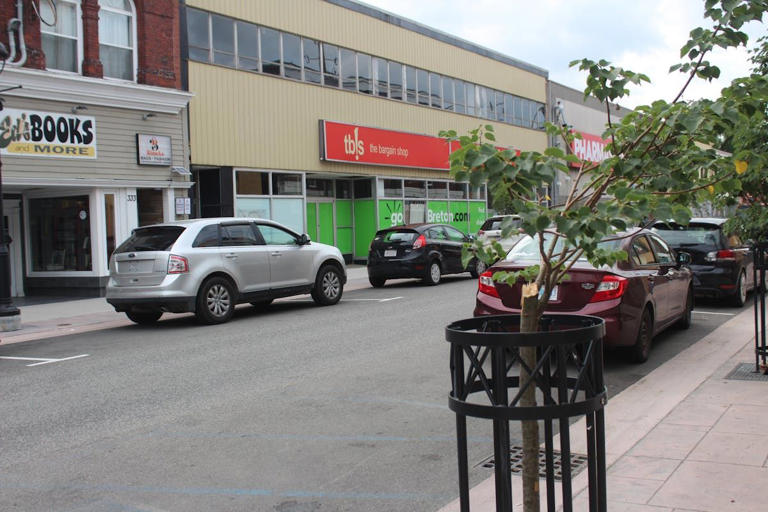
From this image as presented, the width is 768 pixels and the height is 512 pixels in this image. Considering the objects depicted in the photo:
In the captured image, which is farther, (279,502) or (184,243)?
(184,243)

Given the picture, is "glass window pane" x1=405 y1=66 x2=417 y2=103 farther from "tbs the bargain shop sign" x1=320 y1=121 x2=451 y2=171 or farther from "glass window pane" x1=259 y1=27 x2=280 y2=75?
"glass window pane" x1=259 y1=27 x2=280 y2=75

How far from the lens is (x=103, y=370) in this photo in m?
8.50

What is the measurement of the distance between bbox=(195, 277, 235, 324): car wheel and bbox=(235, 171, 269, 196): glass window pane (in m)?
9.82

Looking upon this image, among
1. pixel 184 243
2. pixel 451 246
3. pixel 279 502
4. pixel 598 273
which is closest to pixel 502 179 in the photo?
pixel 279 502

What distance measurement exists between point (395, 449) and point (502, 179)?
315 cm

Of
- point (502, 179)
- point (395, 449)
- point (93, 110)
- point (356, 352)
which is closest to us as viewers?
point (502, 179)

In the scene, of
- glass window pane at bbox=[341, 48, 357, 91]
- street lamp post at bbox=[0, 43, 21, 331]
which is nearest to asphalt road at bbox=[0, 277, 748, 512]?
street lamp post at bbox=[0, 43, 21, 331]

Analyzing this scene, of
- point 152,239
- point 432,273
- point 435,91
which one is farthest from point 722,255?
point 435,91

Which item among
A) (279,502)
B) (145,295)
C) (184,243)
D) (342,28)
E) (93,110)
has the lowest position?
(279,502)

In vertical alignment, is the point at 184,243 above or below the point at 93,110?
below

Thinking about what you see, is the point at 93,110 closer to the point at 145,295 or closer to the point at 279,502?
the point at 145,295

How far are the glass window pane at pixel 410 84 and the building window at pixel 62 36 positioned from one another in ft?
46.2

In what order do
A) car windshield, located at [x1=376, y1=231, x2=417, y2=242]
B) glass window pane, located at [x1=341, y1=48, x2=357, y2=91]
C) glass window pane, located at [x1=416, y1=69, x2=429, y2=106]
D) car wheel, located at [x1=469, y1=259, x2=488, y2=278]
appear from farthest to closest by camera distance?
glass window pane, located at [x1=416, y1=69, x2=429, y2=106] → glass window pane, located at [x1=341, y1=48, x2=357, y2=91] → car wheel, located at [x1=469, y1=259, x2=488, y2=278] → car windshield, located at [x1=376, y1=231, x2=417, y2=242]

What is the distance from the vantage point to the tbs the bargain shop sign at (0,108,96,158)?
51.8 ft
